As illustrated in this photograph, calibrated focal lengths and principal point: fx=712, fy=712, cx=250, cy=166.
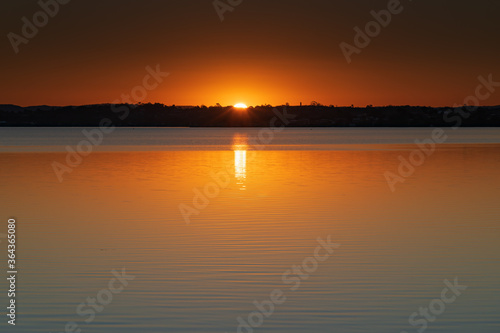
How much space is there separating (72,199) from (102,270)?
37.6ft

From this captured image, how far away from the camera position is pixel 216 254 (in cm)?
1443

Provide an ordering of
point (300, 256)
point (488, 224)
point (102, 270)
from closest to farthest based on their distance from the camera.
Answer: point (102, 270), point (300, 256), point (488, 224)

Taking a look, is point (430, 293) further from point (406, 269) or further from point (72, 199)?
point (72, 199)

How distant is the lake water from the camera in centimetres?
1023

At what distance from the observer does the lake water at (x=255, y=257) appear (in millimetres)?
10227

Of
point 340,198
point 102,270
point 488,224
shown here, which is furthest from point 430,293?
point 340,198

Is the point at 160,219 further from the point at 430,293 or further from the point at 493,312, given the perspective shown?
the point at 493,312

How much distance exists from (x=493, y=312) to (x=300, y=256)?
466 cm

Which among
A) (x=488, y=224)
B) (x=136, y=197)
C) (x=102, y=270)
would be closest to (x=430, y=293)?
(x=102, y=270)

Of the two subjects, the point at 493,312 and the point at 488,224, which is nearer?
the point at 493,312

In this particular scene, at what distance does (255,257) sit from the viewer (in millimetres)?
14062

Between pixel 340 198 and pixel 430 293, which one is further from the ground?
pixel 340 198

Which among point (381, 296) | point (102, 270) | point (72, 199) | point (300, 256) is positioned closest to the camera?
point (381, 296)

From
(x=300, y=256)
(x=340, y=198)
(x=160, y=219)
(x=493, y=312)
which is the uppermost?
(x=340, y=198)
